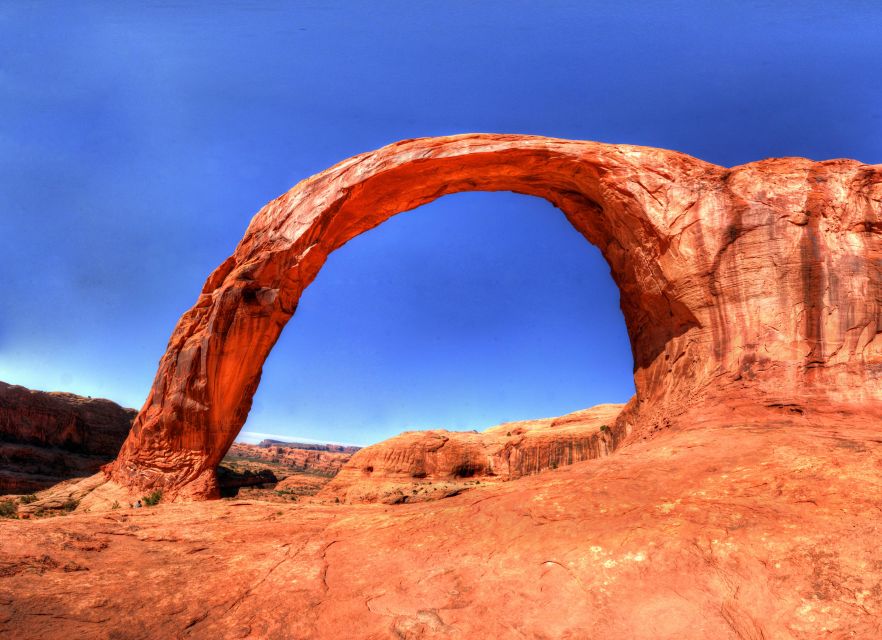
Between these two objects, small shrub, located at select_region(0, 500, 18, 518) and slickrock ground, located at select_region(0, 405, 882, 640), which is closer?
slickrock ground, located at select_region(0, 405, 882, 640)

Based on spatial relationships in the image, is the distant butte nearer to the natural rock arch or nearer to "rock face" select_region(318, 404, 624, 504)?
the natural rock arch

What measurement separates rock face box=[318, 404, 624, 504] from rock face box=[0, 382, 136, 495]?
17.1 m

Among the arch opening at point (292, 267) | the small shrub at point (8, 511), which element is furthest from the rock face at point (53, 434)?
the arch opening at point (292, 267)

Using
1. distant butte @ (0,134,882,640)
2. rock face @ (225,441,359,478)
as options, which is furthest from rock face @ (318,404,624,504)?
rock face @ (225,441,359,478)

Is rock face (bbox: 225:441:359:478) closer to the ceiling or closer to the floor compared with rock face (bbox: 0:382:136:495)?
closer to the floor

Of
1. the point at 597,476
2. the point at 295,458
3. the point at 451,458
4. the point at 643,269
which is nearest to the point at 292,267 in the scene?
the point at 643,269

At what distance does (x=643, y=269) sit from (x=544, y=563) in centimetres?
857

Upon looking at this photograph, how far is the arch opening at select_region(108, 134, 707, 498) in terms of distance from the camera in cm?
1270

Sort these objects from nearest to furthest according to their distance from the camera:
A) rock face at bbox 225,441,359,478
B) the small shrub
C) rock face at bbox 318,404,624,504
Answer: the small shrub
rock face at bbox 318,404,624,504
rock face at bbox 225,441,359,478

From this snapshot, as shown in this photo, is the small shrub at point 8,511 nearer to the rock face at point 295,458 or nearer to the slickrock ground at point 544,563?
the slickrock ground at point 544,563

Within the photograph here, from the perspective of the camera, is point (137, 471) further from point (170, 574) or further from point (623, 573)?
point (623, 573)

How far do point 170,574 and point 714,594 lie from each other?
534cm

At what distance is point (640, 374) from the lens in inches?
478

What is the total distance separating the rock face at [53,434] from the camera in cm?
2928
